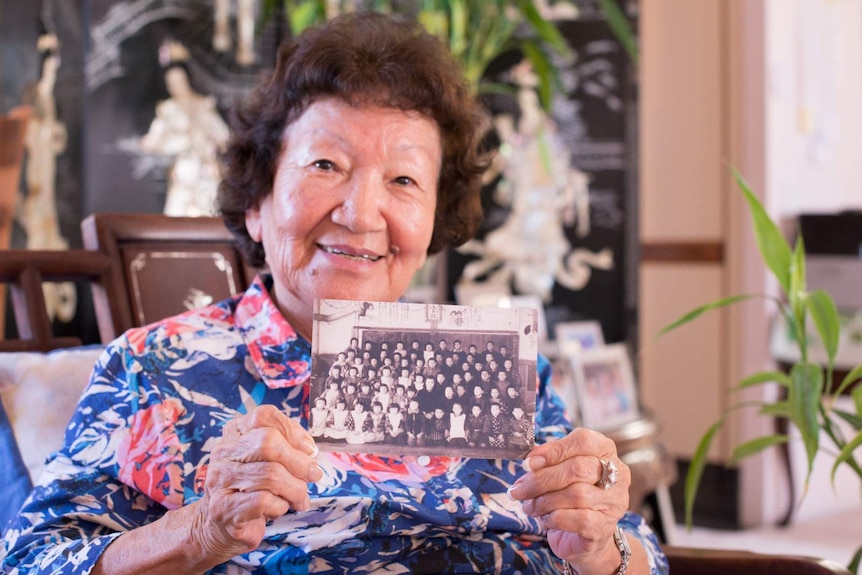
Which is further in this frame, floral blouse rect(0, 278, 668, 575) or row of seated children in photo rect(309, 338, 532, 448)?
floral blouse rect(0, 278, 668, 575)

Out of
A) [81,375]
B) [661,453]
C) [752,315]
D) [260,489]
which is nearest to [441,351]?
[260,489]

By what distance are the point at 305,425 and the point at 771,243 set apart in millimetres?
790

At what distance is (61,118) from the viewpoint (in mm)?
2705

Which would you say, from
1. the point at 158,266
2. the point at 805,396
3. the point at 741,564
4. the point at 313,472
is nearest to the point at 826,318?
the point at 805,396

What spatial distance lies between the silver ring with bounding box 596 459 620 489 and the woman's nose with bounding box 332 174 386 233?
0.44 meters

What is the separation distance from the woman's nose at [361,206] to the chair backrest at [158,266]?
0.45 m

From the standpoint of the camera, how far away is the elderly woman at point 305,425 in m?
0.98

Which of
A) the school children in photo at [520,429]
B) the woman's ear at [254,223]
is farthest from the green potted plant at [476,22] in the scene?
the school children in photo at [520,429]

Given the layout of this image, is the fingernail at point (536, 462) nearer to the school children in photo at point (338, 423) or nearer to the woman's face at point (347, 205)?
the school children in photo at point (338, 423)

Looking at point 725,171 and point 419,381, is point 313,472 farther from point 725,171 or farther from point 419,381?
point 725,171

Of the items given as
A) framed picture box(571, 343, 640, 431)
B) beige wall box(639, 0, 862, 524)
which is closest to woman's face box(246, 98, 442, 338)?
framed picture box(571, 343, 640, 431)

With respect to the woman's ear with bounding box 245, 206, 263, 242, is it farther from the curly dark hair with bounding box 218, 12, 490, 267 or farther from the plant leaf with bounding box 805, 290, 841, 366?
the plant leaf with bounding box 805, 290, 841, 366

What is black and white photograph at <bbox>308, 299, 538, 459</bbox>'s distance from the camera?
3.20 ft

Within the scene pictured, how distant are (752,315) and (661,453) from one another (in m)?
1.56
